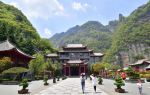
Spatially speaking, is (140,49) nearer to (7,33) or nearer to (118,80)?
(7,33)

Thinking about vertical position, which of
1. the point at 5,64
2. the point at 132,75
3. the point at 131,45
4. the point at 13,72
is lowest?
the point at 132,75

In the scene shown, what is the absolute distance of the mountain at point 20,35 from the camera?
83.0m

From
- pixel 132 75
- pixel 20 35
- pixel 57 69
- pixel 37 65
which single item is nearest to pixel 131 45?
pixel 20 35

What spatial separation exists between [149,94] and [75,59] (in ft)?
251

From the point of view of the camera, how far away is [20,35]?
100375mm

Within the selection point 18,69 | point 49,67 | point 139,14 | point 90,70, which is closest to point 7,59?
point 18,69

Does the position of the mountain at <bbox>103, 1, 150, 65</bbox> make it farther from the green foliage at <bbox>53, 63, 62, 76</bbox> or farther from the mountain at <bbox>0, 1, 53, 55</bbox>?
the green foliage at <bbox>53, 63, 62, 76</bbox>

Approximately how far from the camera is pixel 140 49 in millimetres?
142625

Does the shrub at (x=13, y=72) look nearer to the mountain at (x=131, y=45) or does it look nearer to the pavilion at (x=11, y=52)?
the pavilion at (x=11, y=52)

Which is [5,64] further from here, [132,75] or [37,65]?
[132,75]

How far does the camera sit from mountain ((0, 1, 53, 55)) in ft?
→ 272

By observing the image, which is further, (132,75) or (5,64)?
(5,64)

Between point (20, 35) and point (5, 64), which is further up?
point (20, 35)

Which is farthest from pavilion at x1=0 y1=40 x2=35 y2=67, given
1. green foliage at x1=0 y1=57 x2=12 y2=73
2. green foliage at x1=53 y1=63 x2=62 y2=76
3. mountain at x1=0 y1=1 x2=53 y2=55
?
green foliage at x1=53 y1=63 x2=62 y2=76
